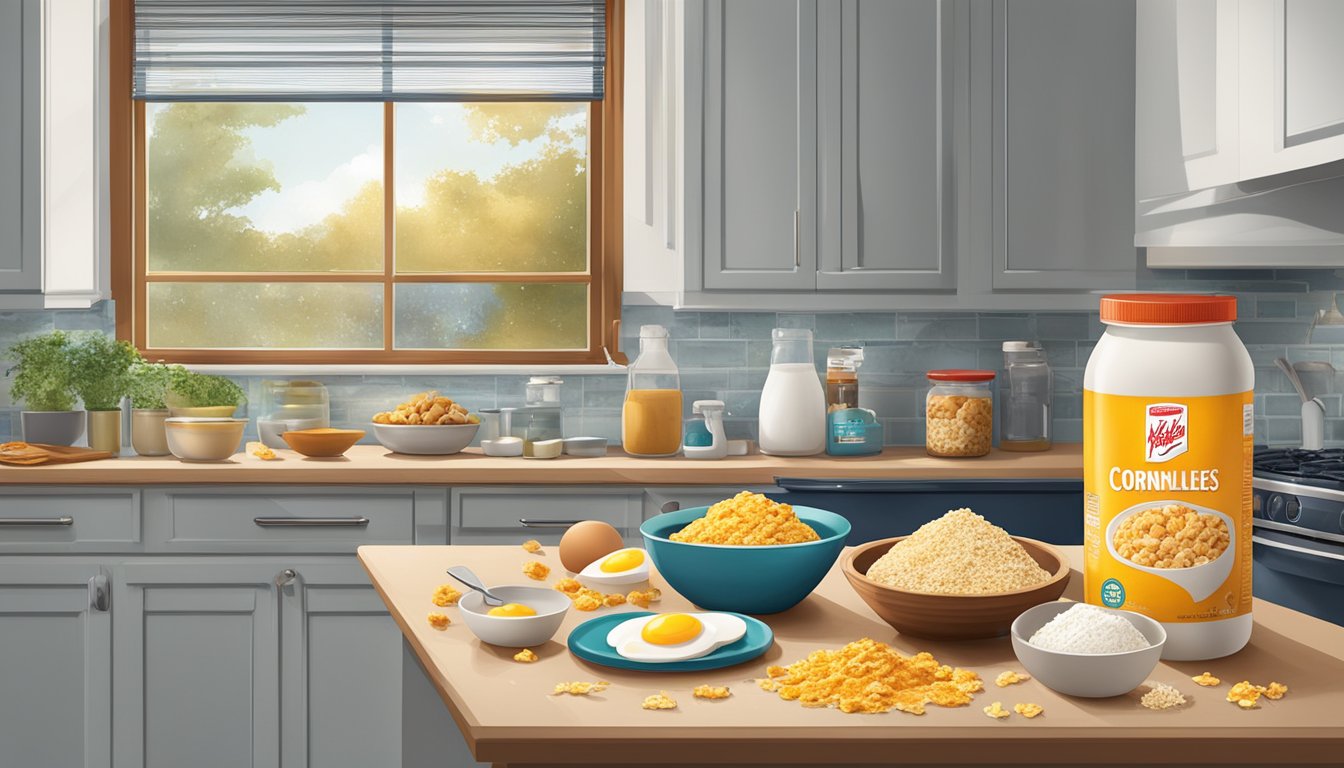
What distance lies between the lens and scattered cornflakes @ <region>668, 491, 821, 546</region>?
1344 millimetres

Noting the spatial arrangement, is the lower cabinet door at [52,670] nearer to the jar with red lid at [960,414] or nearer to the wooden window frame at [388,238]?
the wooden window frame at [388,238]

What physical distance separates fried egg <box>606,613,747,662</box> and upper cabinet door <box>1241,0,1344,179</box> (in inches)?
67.1

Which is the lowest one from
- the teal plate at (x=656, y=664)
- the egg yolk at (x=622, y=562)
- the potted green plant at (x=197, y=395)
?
the teal plate at (x=656, y=664)

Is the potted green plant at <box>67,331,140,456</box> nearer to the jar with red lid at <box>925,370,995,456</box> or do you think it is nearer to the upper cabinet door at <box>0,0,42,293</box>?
the upper cabinet door at <box>0,0,42,293</box>

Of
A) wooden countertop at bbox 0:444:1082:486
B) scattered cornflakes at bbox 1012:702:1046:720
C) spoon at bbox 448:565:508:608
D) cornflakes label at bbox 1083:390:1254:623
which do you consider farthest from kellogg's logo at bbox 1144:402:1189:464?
wooden countertop at bbox 0:444:1082:486

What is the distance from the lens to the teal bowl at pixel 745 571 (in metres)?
1.31

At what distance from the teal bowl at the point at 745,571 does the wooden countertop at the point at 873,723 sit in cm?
14

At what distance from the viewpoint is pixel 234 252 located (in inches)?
283

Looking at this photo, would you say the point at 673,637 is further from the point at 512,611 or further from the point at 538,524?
the point at 538,524

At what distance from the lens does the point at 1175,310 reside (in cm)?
108

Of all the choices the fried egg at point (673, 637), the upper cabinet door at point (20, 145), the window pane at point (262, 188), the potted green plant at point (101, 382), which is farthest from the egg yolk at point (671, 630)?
the window pane at point (262, 188)

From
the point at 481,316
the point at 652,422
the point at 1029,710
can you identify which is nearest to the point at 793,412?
the point at 652,422

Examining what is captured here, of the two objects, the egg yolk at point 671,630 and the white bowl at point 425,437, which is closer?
the egg yolk at point 671,630

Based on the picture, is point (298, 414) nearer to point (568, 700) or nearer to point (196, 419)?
point (196, 419)
